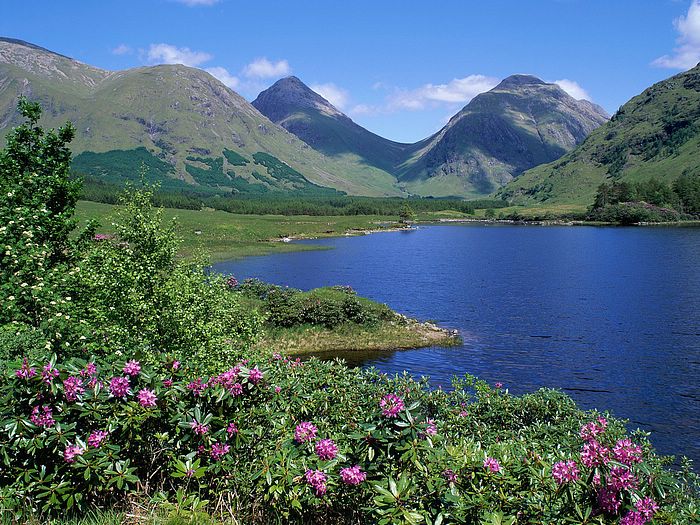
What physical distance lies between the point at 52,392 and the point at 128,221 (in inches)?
672

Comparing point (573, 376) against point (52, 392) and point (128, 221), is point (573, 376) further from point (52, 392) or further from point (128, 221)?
point (52, 392)

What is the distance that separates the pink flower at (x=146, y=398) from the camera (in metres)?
8.46

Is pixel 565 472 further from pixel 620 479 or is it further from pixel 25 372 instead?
pixel 25 372

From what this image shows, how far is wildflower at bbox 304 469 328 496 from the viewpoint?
809cm

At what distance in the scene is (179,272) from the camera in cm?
2322

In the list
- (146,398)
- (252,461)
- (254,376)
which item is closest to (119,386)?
(146,398)

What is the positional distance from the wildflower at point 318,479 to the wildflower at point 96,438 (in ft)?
11.0

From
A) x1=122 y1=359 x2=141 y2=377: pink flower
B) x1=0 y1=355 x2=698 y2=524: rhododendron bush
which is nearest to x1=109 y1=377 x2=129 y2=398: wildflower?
x1=0 y1=355 x2=698 y2=524: rhododendron bush

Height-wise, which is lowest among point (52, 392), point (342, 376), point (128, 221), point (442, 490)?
point (342, 376)

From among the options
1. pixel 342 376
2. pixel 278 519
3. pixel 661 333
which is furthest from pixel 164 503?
pixel 661 333

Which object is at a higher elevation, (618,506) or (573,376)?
(618,506)

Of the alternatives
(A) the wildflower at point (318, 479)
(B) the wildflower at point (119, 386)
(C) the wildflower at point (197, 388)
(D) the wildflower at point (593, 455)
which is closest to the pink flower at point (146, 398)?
(B) the wildflower at point (119, 386)

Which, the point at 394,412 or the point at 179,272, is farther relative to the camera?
the point at 179,272

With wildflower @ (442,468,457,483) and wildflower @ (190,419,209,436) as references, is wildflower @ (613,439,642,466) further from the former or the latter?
wildflower @ (190,419,209,436)
